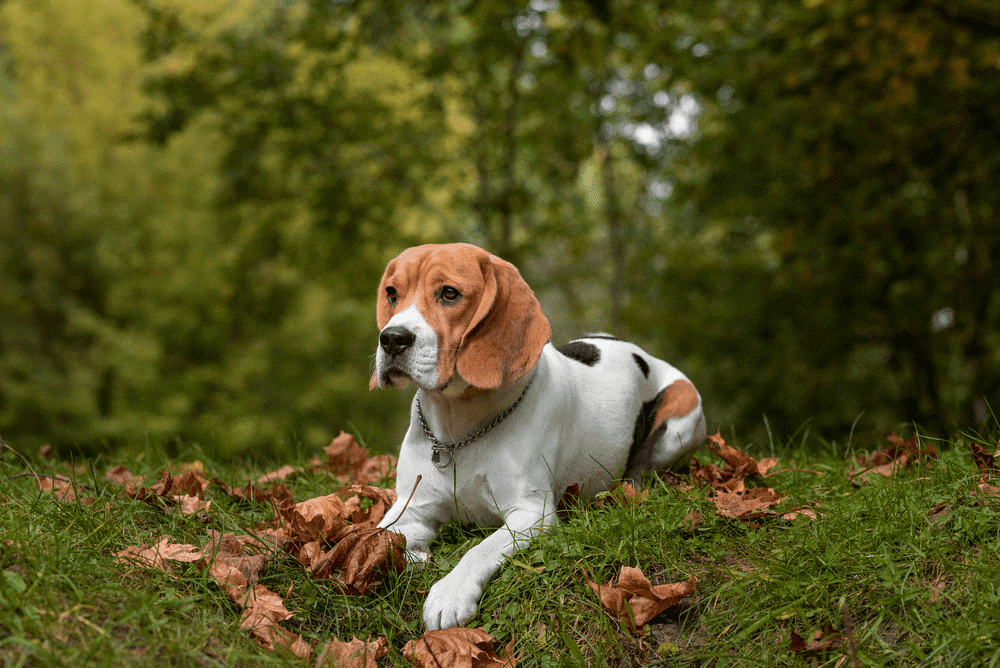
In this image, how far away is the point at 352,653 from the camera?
2393 millimetres

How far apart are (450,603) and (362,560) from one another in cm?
41

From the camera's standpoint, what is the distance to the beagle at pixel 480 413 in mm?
2801

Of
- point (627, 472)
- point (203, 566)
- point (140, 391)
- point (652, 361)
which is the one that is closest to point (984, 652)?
point (627, 472)

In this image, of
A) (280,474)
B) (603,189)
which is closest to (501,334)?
(280,474)

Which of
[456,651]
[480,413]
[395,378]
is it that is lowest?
[456,651]

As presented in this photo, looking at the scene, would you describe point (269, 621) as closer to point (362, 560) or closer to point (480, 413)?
point (362, 560)

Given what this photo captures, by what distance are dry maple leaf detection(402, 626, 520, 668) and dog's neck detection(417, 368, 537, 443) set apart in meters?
0.85

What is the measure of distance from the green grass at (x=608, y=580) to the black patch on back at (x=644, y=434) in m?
0.53

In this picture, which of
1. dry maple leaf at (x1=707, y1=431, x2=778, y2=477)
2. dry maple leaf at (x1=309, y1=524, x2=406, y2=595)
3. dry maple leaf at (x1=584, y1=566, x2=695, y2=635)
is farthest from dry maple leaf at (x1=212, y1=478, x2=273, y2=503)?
dry maple leaf at (x1=707, y1=431, x2=778, y2=477)

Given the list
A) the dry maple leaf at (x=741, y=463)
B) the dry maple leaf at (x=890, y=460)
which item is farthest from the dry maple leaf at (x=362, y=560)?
the dry maple leaf at (x=890, y=460)

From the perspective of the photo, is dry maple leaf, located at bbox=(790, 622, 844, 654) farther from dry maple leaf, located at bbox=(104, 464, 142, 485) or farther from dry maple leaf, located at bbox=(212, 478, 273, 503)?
dry maple leaf, located at bbox=(104, 464, 142, 485)

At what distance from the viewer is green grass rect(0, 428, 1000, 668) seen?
7.11ft

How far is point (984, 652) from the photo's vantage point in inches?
83.4

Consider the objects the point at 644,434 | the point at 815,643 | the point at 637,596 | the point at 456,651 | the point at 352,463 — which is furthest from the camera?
the point at 352,463
